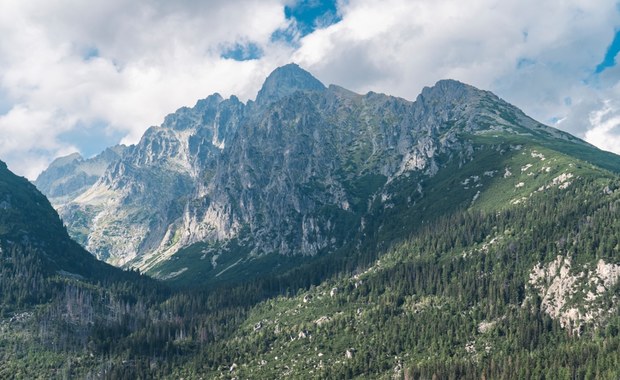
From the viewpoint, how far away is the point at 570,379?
191 meters

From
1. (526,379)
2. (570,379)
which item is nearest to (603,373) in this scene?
(570,379)

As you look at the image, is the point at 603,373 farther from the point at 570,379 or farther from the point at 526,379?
the point at 526,379

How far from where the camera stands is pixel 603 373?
614ft

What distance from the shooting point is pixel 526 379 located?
7746 inches

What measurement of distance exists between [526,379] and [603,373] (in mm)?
23340

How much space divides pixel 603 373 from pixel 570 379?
10.00m

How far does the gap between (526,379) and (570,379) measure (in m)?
13.4
